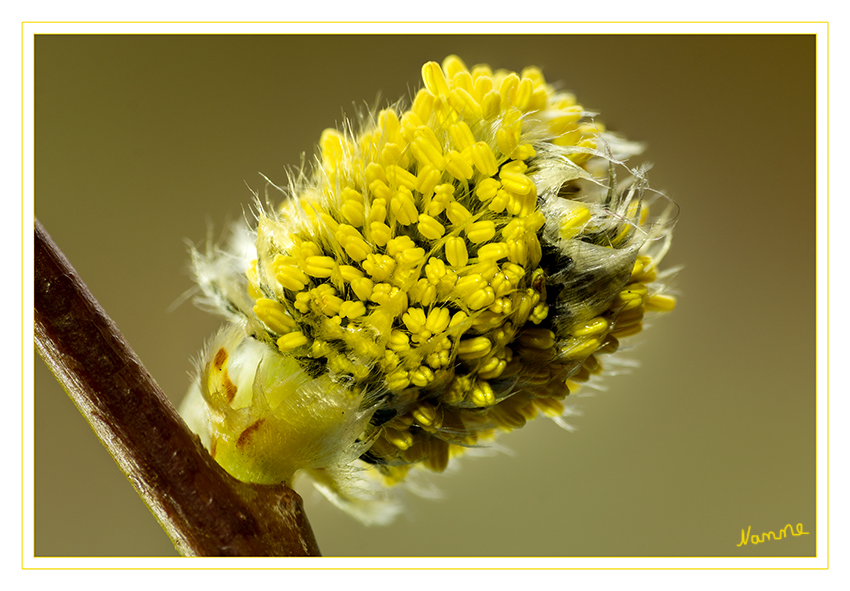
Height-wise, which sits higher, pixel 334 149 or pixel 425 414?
pixel 334 149

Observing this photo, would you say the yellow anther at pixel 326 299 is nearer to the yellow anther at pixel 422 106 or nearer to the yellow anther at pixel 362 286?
the yellow anther at pixel 362 286

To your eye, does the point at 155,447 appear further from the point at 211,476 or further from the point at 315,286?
the point at 315,286

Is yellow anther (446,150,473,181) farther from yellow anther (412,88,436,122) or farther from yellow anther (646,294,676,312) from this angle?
yellow anther (646,294,676,312)

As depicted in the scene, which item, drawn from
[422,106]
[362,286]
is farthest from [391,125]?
[362,286]

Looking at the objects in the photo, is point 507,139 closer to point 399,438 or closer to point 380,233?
point 380,233
